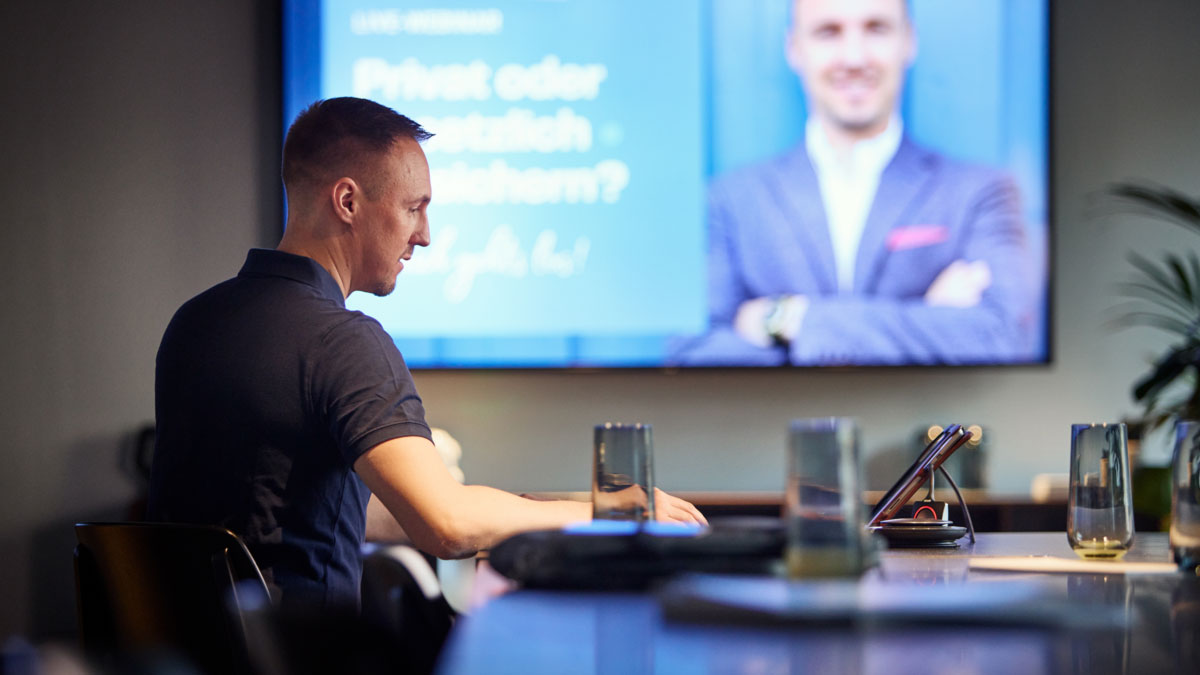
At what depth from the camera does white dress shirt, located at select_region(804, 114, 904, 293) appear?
371 cm

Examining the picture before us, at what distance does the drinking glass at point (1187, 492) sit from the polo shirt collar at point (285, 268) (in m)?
1.17

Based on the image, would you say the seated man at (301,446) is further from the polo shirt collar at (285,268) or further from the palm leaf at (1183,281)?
the palm leaf at (1183,281)

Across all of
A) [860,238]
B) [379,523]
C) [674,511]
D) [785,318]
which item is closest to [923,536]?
[674,511]

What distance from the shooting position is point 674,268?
3.73 m

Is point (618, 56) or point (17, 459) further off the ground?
point (618, 56)

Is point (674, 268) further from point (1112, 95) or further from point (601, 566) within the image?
point (601, 566)

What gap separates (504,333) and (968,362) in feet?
4.96

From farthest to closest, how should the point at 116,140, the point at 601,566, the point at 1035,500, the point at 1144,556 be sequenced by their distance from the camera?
the point at 116,140
the point at 1035,500
the point at 1144,556
the point at 601,566

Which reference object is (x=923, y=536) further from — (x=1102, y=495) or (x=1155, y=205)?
(x=1155, y=205)

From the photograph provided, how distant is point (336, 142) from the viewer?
182 centimetres

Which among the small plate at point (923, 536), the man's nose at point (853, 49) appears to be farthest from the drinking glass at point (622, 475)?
the man's nose at point (853, 49)

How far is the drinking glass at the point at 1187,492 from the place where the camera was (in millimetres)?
1275

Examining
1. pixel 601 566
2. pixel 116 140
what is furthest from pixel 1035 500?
pixel 116 140

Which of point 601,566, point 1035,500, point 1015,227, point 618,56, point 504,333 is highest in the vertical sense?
point 618,56
